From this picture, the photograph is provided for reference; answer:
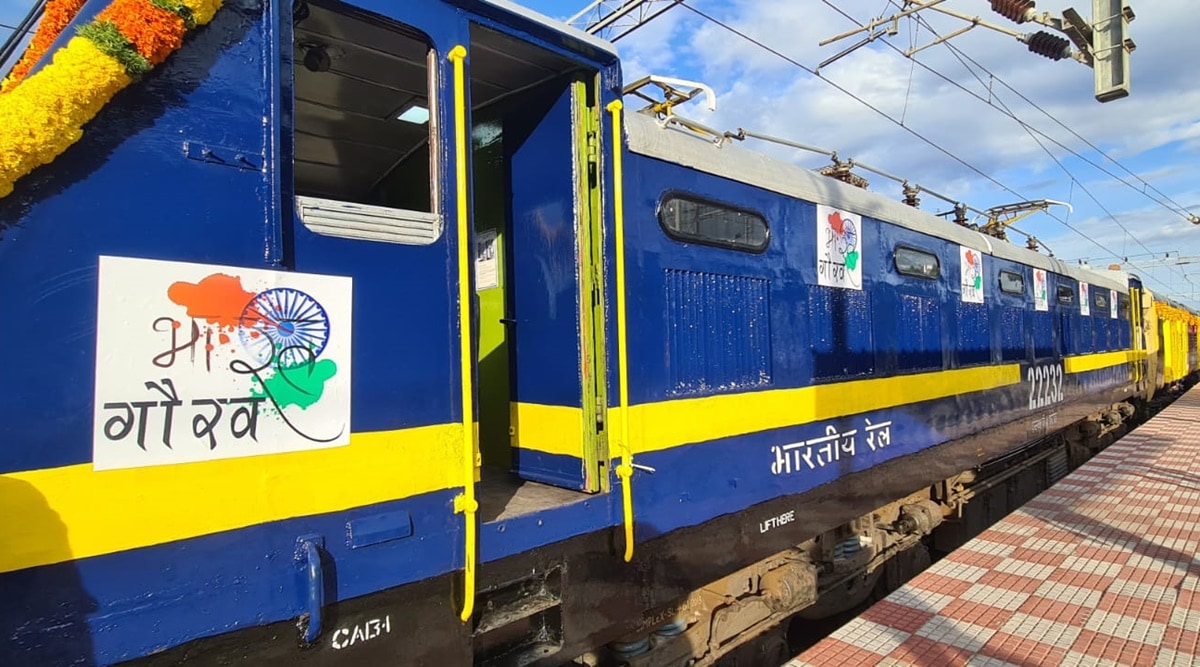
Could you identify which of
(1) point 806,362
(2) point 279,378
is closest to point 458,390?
(2) point 279,378

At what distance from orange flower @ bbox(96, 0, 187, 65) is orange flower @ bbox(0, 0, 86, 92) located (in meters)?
0.21

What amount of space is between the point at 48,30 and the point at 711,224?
2.88m

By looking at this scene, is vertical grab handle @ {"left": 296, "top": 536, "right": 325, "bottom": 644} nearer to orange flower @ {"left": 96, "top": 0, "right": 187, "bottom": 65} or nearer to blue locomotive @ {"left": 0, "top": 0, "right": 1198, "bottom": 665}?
blue locomotive @ {"left": 0, "top": 0, "right": 1198, "bottom": 665}

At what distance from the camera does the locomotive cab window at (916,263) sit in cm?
555

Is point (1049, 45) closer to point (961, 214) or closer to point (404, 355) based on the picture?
point (961, 214)

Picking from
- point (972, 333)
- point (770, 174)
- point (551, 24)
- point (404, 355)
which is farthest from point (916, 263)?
point (404, 355)

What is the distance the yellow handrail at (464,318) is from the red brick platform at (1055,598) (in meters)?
1.93

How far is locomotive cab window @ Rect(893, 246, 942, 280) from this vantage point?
5.55m

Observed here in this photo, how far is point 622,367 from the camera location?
3.01m

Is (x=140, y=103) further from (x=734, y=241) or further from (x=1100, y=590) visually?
(x=1100, y=590)

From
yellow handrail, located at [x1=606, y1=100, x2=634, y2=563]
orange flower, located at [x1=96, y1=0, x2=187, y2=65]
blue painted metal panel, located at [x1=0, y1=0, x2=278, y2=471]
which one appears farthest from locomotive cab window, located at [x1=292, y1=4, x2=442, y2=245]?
yellow handrail, located at [x1=606, y1=100, x2=634, y2=563]

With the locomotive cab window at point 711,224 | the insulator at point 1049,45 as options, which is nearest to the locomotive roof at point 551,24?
the locomotive cab window at point 711,224

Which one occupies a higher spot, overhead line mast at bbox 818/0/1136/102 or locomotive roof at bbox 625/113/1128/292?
overhead line mast at bbox 818/0/1136/102

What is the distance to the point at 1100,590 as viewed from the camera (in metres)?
4.18
